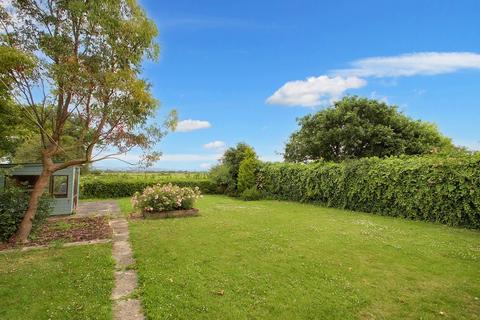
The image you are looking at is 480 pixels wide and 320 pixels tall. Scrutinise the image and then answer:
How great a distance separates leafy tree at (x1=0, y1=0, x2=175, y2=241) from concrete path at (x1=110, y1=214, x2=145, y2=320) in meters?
2.83

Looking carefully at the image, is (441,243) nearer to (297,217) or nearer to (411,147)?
(297,217)

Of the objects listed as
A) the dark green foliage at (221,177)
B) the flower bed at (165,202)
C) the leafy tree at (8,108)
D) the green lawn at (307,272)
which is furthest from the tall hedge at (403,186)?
the leafy tree at (8,108)

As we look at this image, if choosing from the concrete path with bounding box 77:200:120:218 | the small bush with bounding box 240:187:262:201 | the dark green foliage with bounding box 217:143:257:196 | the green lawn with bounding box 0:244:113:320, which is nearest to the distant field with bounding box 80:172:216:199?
the dark green foliage with bounding box 217:143:257:196

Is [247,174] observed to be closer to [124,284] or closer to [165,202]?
[165,202]

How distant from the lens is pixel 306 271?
4.93 m

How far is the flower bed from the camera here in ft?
36.0

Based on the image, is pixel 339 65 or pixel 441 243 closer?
Result: pixel 441 243

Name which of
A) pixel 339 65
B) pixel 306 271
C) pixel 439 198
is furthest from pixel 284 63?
pixel 306 271

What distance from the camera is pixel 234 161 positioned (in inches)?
845

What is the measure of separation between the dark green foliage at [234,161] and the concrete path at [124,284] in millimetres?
13786

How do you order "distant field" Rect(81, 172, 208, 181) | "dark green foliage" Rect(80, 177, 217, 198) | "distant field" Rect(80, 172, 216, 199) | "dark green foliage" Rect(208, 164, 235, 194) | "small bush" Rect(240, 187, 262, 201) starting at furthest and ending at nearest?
1. "dark green foliage" Rect(208, 164, 235, 194)
2. "distant field" Rect(81, 172, 208, 181)
3. "distant field" Rect(80, 172, 216, 199)
4. "dark green foliage" Rect(80, 177, 217, 198)
5. "small bush" Rect(240, 187, 262, 201)

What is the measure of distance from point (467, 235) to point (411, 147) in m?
16.3

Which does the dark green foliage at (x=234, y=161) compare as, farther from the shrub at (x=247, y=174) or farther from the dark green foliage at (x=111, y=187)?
the dark green foliage at (x=111, y=187)

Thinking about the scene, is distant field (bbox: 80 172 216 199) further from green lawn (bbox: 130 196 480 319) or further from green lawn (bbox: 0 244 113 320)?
green lawn (bbox: 0 244 113 320)
